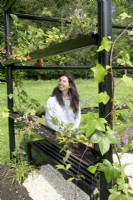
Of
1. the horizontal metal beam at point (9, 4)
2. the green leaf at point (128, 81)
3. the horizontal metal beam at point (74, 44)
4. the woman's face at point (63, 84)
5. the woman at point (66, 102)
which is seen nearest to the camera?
the green leaf at point (128, 81)

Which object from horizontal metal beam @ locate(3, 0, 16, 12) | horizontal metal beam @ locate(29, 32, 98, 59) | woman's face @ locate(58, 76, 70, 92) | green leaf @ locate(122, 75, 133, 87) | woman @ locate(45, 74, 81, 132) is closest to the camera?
green leaf @ locate(122, 75, 133, 87)

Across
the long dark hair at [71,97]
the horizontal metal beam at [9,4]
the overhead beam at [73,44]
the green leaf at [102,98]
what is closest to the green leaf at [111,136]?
the green leaf at [102,98]

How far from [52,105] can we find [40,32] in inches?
33.5

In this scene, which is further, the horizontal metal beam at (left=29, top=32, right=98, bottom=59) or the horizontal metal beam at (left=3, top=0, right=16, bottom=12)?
the horizontal metal beam at (left=3, top=0, right=16, bottom=12)

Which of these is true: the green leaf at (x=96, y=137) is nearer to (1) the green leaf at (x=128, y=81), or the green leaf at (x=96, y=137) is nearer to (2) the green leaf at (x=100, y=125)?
(2) the green leaf at (x=100, y=125)

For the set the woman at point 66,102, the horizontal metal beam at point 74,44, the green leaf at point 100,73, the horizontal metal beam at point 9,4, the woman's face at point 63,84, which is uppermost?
the horizontal metal beam at point 9,4

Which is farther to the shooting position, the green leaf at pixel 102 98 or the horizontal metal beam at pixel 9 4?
the horizontal metal beam at pixel 9 4

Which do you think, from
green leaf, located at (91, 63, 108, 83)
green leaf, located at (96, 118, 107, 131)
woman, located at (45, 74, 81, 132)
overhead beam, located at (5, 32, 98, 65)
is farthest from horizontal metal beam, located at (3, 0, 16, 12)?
green leaf, located at (96, 118, 107, 131)

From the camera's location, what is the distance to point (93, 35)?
114cm

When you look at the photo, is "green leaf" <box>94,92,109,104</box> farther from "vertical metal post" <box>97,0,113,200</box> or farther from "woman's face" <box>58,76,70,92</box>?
"woman's face" <box>58,76,70,92</box>

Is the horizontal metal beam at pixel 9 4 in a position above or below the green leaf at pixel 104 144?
above

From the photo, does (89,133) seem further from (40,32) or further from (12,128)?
(12,128)

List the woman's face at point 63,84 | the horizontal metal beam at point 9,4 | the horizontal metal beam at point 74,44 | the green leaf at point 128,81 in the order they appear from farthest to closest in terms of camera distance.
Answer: the woman's face at point 63,84 → the horizontal metal beam at point 9,4 → the horizontal metal beam at point 74,44 → the green leaf at point 128,81

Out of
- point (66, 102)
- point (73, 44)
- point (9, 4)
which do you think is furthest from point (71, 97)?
point (73, 44)
